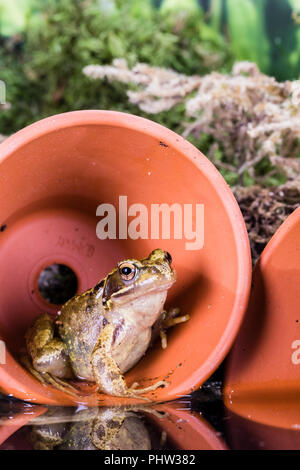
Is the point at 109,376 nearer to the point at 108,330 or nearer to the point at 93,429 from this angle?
the point at 108,330

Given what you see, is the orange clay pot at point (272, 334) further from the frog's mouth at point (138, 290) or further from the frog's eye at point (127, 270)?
the frog's eye at point (127, 270)

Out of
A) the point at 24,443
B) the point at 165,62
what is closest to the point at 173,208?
the point at 24,443

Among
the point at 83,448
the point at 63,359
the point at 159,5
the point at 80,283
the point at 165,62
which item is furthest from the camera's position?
the point at 159,5

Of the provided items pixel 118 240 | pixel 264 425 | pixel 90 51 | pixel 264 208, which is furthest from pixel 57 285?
pixel 90 51

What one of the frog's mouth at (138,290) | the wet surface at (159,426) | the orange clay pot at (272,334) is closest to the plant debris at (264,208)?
the orange clay pot at (272,334)

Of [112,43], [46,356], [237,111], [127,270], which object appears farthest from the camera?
[112,43]

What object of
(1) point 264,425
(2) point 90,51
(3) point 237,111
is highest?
(2) point 90,51

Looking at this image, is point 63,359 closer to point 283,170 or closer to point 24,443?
point 24,443
